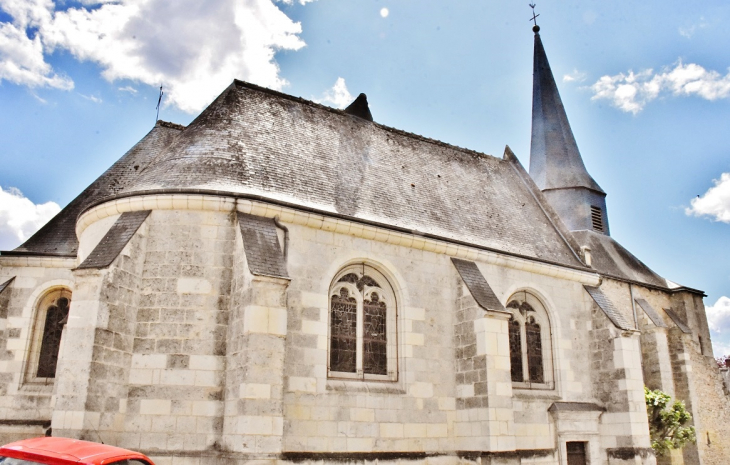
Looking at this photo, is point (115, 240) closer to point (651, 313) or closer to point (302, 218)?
point (302, 218)

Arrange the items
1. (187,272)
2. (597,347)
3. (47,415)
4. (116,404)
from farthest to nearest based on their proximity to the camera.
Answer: (597,347) → (47,415) → (187,272) → (116,404)

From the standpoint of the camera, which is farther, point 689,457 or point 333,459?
point 689,457

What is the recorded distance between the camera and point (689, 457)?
18.0 m

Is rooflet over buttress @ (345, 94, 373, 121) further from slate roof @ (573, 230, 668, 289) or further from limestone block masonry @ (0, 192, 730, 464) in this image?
slate roof @ (573, 230, 668, 289)

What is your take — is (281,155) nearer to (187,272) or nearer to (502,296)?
(187,272)

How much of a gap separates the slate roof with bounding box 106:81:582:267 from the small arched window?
4100 millimetres

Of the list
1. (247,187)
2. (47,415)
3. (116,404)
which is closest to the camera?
(116,404)

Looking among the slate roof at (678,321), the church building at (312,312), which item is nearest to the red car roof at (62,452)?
the church building at (312,312)

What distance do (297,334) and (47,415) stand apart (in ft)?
20.7

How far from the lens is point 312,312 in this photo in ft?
35.0

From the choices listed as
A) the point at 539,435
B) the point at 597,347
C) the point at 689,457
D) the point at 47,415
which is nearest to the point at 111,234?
the point at 47,415

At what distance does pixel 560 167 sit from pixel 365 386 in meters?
13.8

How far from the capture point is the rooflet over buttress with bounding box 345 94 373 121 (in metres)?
16.0

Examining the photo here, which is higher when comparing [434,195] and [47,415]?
[434,195]
